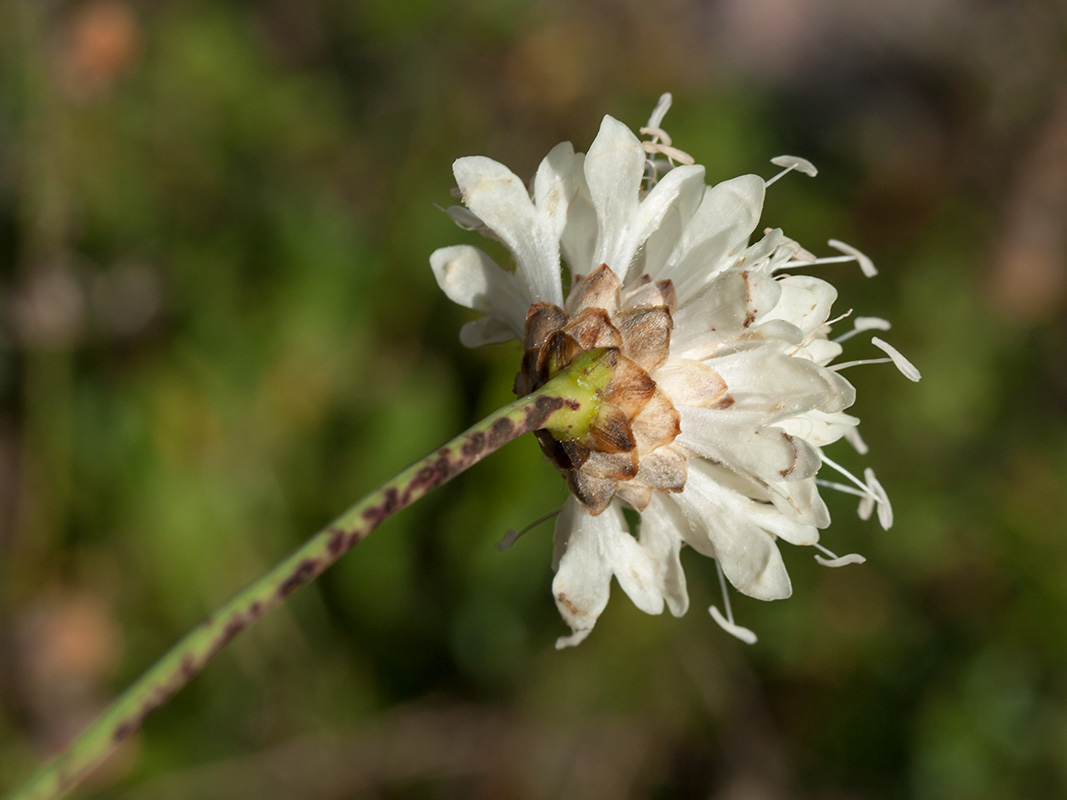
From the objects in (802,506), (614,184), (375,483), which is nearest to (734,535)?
(802,506)

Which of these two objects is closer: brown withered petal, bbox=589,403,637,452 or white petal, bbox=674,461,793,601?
brown withered petal, bbox=589,403,637,452

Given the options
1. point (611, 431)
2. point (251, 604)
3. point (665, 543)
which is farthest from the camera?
point (665, 543)

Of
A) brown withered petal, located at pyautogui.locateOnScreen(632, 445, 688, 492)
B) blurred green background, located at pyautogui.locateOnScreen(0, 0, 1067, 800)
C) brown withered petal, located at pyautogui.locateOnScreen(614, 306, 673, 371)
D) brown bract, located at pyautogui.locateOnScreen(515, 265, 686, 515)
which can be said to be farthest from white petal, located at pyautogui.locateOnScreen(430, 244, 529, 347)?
blurred green background, located at pyautogui.locateOnScreen(0, 0, 1067, 800)

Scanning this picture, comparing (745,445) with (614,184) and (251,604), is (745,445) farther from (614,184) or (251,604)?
(251,604)

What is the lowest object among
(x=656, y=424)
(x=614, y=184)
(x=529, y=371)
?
(x=656, y=424)

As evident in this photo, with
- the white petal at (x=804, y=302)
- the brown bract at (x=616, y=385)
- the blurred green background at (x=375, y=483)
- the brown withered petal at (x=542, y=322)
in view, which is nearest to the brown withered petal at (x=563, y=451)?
the brown bract at (x=616, y=385)

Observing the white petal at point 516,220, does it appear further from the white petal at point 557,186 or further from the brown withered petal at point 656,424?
the brown withered petal at point 656,424

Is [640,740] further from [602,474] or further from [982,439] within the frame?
[602,474]

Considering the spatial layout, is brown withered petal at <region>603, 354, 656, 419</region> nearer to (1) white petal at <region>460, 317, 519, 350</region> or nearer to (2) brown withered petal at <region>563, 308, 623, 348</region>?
(2) brown withered petal at <region>563, 308, 623, 348</region>
